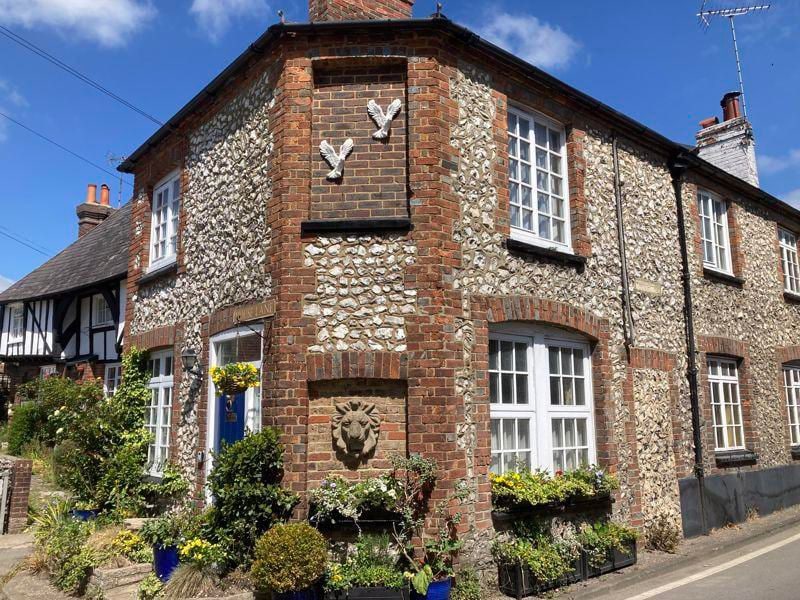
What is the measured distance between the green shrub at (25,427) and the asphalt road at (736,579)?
14920 mm

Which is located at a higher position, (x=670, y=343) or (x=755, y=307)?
(x=755, y=307)

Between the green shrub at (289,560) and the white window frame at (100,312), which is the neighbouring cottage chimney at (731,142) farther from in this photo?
the white window frame at (100,312)

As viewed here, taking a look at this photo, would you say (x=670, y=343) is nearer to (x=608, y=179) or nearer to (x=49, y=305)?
(x=608, y=179)

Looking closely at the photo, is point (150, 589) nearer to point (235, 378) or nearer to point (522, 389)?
point (235, 378)

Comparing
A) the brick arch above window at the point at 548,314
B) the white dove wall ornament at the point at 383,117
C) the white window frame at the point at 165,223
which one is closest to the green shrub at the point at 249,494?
the brick arch above window at the point at 548,314

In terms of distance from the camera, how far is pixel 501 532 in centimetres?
712

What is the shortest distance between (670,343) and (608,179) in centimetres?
300

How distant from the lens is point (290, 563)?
5.82 m

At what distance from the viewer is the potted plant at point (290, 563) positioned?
5816 millimetres

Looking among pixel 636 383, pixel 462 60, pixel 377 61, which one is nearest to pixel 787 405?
pixel 636 383

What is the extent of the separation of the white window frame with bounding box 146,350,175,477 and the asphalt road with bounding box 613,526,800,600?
680 cm

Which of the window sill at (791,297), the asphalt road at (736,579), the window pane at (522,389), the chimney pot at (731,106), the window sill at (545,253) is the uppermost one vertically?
the chimney pot at (731,106)

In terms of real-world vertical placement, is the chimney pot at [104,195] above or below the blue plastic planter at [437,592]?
above

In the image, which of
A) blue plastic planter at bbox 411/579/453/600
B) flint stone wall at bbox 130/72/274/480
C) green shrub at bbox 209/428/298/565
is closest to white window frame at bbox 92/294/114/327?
flint stone wall at bbox 130/72/274/480
